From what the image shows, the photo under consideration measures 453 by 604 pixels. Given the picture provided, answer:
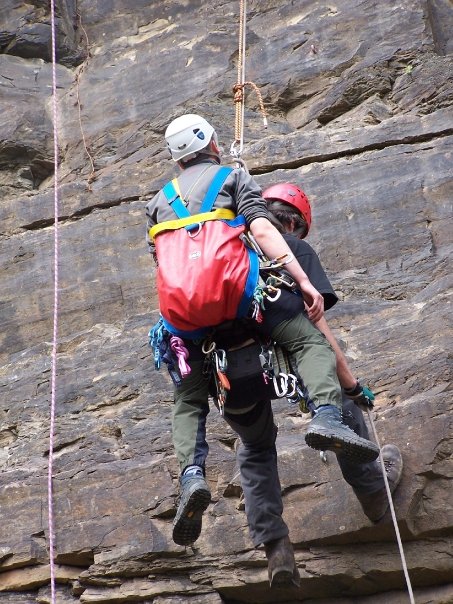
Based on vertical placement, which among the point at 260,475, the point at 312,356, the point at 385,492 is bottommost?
the point at 385,492

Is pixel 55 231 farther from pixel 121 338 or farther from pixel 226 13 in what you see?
pixel 226 13

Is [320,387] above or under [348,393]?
above

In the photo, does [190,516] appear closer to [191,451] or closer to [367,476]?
[191,451]

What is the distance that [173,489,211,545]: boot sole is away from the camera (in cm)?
642

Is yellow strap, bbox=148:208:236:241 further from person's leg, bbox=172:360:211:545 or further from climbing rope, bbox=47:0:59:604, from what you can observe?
climbing rope, bbox=47:0:59:604

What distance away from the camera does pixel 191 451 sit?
6.77 metres

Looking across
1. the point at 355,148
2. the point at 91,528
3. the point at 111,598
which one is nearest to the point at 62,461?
the point at 91,528

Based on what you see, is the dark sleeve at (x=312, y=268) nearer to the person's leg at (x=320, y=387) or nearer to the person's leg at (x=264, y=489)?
the person's leg at (x=320, y=387)

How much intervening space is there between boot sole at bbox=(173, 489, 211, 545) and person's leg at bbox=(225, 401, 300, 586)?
2.28 feet

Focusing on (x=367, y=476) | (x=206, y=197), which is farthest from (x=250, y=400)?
(x=206, y=197)

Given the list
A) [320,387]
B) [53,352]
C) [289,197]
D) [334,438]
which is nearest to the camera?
[334,438]

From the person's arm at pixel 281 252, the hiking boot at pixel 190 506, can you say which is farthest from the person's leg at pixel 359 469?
the hiking boot at pixel 190 506

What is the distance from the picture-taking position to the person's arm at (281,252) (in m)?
6.74

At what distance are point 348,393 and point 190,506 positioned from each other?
4.60 feet
